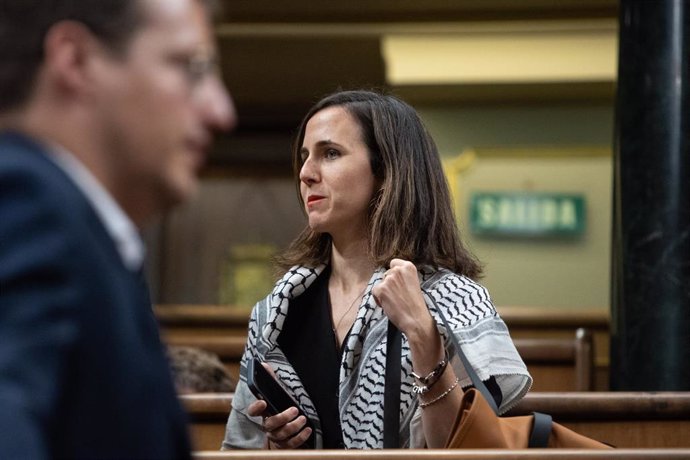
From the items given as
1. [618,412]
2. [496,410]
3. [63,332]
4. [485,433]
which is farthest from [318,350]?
[63,332]

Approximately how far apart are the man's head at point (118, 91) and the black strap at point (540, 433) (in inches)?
53.1

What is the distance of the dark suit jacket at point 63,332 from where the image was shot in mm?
766

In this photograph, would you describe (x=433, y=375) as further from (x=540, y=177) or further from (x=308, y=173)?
(x=540, y=177)

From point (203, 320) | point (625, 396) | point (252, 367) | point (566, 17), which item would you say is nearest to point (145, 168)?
point (252, 367)

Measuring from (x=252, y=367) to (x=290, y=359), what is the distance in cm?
20

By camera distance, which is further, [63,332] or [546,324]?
[546,324]

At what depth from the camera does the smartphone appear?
2.37m

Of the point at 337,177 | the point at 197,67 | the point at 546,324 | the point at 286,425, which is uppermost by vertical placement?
the point at 197,67

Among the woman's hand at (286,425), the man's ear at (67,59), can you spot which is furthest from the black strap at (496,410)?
the man's ear at (67,59)

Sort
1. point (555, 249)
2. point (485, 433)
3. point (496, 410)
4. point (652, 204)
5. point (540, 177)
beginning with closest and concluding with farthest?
point (485, 433) → point (496, 410) → point (652, 204) → point (555, 249) → point (540, 177)

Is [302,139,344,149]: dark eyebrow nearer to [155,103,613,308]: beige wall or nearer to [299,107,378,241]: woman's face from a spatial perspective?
[299,107,378,241]: woman's face

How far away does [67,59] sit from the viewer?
0.87 m

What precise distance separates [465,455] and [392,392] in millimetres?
538

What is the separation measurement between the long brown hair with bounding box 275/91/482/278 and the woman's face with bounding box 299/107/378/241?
0.02 metres
